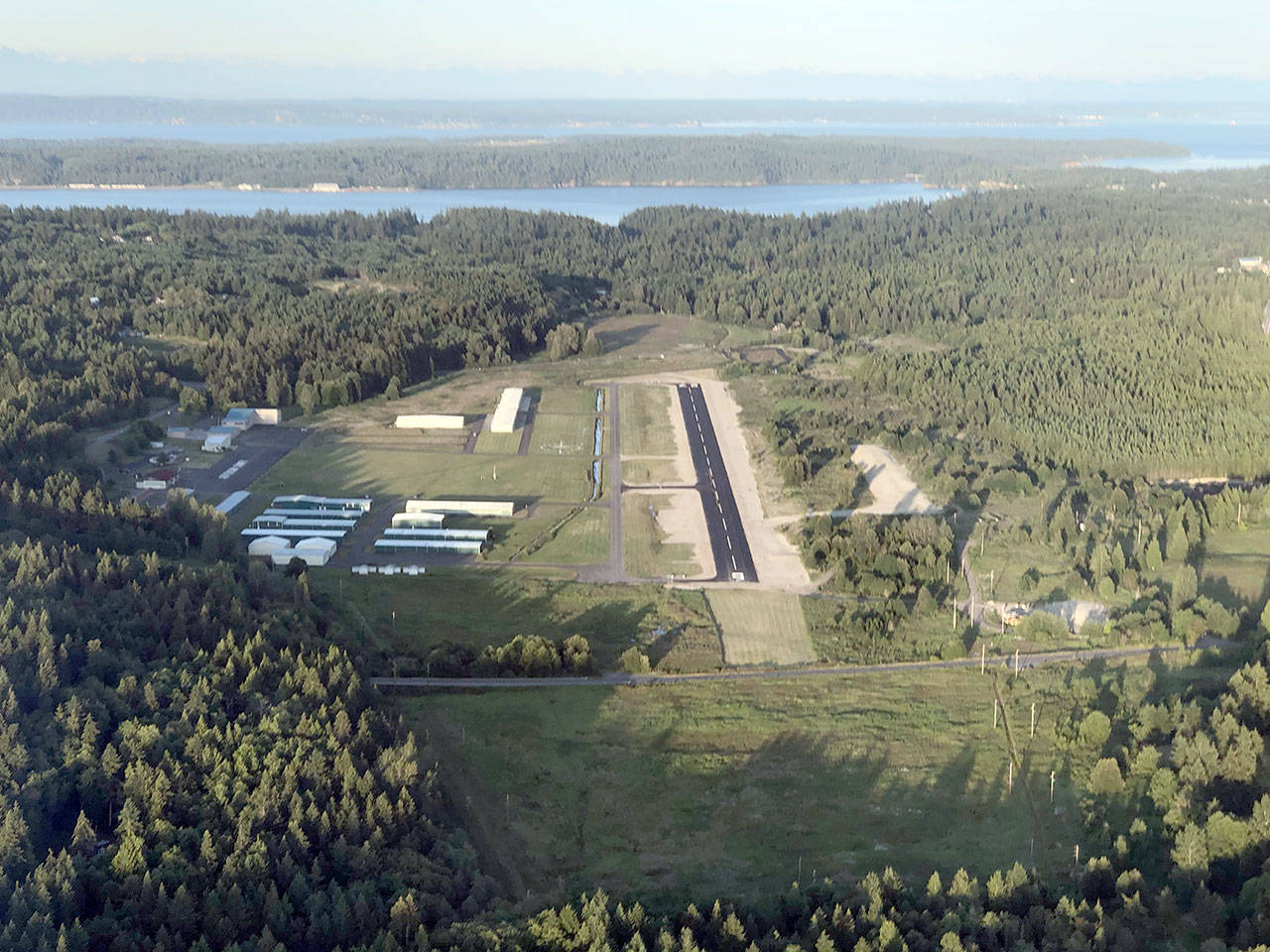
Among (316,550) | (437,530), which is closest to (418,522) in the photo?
(437,530)

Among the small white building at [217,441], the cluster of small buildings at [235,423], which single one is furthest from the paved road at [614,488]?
the small white building at [217,441]

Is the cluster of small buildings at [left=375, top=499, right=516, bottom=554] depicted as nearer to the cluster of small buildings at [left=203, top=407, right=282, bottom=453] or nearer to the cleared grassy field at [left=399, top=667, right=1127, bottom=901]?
the cleared grassy field at [left=399, top=667, right=1127, bottom=901]

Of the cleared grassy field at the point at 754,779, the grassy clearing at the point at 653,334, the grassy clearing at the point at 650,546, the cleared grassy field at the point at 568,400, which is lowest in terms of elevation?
the cleared grassy field at the point at 754,779

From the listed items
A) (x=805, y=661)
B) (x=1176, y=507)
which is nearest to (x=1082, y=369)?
(x=1176, y=507)

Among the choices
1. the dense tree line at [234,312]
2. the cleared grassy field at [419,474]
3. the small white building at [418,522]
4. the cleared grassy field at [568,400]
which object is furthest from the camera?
the cleared grassy field at [568,400]

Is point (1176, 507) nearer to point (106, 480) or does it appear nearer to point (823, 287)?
point (106, 480)

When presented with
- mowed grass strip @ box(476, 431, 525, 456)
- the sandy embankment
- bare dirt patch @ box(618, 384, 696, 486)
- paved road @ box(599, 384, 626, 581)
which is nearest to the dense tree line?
mowed grass strip @ box(476, 431, 525, 456)

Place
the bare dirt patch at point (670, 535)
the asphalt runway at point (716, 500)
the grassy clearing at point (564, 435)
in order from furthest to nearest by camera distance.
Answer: the grassy clearing at point (564, 435), the asphalt runway at point (716, 500), the bare dirt patch at point (670, 535)

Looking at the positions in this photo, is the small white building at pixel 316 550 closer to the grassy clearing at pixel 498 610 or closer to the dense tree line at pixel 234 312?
the grassy clearing at pixel 498 610
